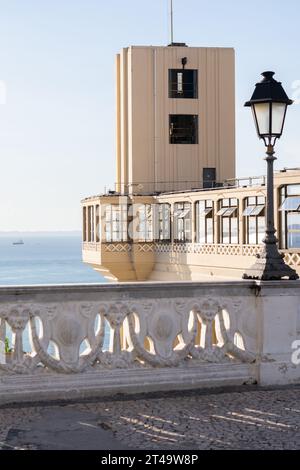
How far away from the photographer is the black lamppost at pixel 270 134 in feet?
33.7

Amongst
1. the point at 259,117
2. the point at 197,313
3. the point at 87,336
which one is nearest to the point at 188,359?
the point at 197,313

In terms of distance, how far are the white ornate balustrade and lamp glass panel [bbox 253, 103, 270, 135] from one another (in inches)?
75.7

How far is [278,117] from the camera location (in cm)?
1054

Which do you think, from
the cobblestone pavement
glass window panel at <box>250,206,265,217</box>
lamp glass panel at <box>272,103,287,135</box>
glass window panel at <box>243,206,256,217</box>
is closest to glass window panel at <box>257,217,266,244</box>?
glass window panel at <box>250,206,265,217</box>

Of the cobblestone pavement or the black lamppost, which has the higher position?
the black lamppost

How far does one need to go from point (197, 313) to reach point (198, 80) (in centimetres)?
5673

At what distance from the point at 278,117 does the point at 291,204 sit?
1345 inches

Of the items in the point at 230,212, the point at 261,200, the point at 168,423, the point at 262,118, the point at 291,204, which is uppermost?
the point at 262,118

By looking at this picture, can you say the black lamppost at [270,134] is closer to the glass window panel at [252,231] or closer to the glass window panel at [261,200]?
the glass window panel at [261,200]

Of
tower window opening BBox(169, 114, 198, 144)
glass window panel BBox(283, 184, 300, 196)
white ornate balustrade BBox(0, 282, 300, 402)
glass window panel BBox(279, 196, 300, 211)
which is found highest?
tower window opening BBox(169, 114, 198, 144)

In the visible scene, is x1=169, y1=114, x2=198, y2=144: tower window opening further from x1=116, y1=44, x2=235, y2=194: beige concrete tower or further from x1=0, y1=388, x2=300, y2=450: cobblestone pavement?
x1=0, y1=388, x2=300, y2=450: cobblestone pavement

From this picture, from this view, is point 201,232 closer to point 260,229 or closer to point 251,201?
point 251,201

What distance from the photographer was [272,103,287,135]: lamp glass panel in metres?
10.5

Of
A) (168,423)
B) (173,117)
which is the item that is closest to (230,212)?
(173,117)
